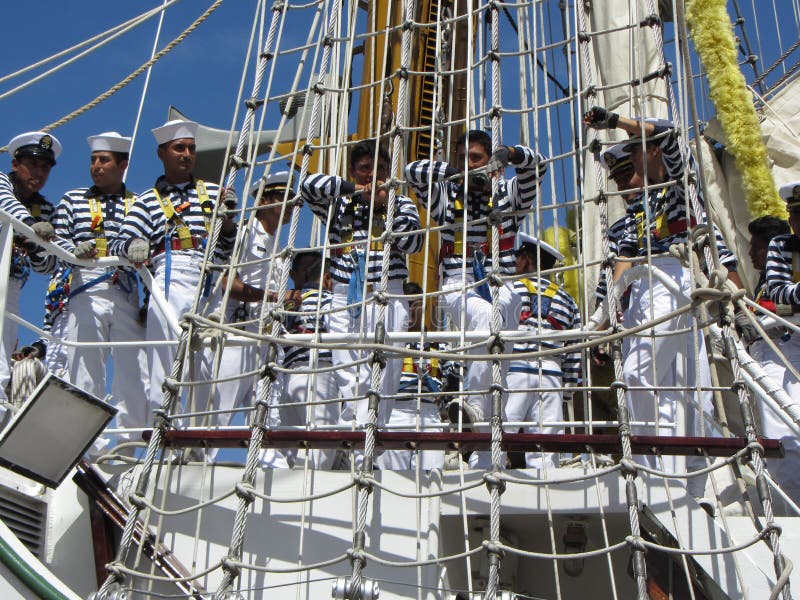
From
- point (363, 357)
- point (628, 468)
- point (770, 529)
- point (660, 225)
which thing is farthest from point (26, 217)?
point (770, 529)

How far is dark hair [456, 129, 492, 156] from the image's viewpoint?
213 inches

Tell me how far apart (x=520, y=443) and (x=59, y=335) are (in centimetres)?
252

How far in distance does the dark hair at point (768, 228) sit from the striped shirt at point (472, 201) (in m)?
1.13

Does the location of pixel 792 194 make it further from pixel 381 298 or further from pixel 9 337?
pixel 9 337

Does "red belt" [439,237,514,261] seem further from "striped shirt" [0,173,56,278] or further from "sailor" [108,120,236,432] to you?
"striped shirt" [0,173,56,278]

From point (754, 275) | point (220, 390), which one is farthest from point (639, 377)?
point (754, 275)

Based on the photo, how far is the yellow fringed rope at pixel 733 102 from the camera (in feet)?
28.5

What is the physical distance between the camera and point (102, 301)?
5664mm

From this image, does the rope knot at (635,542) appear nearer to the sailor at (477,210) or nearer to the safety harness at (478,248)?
the sailor at (477,210)

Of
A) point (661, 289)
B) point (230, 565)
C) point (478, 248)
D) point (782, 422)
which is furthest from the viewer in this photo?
point (478, 248)

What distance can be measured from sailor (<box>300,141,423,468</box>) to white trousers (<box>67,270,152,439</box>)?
3.00 ft

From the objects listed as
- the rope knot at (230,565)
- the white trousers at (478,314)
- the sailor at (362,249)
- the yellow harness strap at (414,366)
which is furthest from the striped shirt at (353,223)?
the rope knot at (230,565)

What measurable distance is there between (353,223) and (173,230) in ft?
2.79

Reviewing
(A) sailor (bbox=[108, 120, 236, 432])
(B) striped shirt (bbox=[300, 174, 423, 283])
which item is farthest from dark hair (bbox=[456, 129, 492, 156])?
(A) sailor (bbox=[108, 120, 236, 432])
